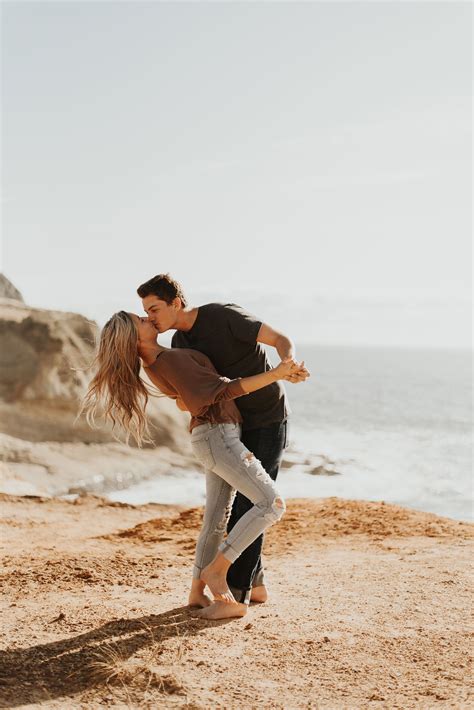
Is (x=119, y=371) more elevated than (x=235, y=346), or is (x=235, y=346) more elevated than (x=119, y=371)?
(x=235, y=346)

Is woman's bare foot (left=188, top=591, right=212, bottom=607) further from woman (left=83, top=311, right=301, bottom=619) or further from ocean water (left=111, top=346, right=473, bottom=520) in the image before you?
ocean water (left=111, top=346, right=473, bottom=520)

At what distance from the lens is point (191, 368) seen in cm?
463

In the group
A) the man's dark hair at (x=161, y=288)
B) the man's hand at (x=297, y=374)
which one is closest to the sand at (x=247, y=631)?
the man's hand at (x=297, y=374)

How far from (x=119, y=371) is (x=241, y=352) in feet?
2.71

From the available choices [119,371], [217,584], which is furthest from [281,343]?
[217,584]

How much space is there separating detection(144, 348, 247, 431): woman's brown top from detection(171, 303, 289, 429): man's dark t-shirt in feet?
0.47

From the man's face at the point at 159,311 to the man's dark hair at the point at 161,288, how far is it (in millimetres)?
26

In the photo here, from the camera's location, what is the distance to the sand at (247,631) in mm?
4215

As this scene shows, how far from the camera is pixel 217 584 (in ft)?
16.5

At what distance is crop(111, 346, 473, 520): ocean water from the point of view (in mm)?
17422

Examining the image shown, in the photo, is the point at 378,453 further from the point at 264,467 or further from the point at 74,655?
the point at 74,655

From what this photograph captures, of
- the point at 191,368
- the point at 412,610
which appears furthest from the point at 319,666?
the point at 191,368

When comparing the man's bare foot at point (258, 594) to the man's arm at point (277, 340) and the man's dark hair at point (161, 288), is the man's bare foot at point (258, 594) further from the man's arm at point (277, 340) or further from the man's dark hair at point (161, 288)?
the man's dark hair at point (161, 288)

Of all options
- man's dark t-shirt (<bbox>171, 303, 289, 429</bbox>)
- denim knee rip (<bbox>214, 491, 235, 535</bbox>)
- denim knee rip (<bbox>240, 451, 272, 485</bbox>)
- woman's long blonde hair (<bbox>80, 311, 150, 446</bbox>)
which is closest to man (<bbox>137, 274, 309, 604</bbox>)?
man's dark t-shirt (<bbox>171, 303, 289, 429</bbox>)
